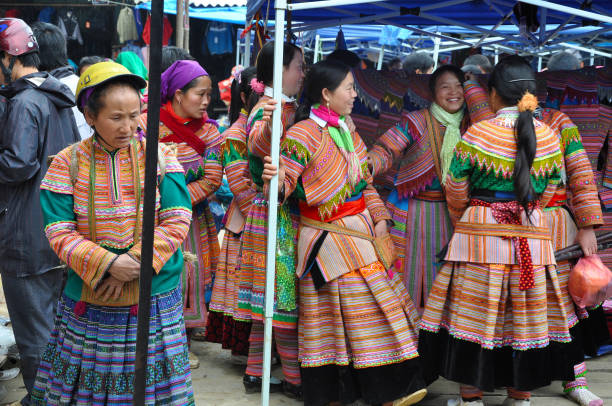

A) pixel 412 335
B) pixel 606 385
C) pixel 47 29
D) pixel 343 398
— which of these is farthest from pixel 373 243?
pixel 47 29

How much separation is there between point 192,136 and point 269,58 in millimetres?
816

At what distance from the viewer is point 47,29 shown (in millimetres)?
4344

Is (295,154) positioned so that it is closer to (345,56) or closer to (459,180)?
(459,180)

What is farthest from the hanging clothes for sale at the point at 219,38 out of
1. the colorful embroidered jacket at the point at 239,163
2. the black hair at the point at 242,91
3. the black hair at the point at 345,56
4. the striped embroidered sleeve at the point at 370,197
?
the striped embroidered sleeve at the point at 370,197

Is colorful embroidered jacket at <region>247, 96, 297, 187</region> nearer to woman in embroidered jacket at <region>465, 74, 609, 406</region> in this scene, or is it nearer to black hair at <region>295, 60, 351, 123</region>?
black hair at <region>295, 60, 351, 123</region>

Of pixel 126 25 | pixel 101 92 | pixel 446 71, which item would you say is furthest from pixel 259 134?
pixel 126 25

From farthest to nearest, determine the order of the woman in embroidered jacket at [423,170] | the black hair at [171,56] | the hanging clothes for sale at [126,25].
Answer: the hanging clothes for sale at [126,25] < the black hair at [171,56] < the woman in embroidered jacket at [423,170]

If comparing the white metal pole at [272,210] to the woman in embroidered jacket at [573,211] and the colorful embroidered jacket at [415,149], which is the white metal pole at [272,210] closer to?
the colorful embroidered jacket at [415,149]

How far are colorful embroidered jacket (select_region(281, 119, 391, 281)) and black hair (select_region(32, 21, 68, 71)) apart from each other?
1.70 meters

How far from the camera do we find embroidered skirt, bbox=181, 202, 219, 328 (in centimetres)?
461

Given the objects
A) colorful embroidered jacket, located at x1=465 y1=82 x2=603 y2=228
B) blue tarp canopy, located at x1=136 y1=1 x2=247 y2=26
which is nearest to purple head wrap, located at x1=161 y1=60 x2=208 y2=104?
colorful embroidered jacket, located at x1=465 y1=82 x2=603 y2=228

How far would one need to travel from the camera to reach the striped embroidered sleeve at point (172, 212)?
2756mm

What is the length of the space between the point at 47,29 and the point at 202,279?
184cm

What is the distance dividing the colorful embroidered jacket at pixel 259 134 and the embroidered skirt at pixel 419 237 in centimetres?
98
